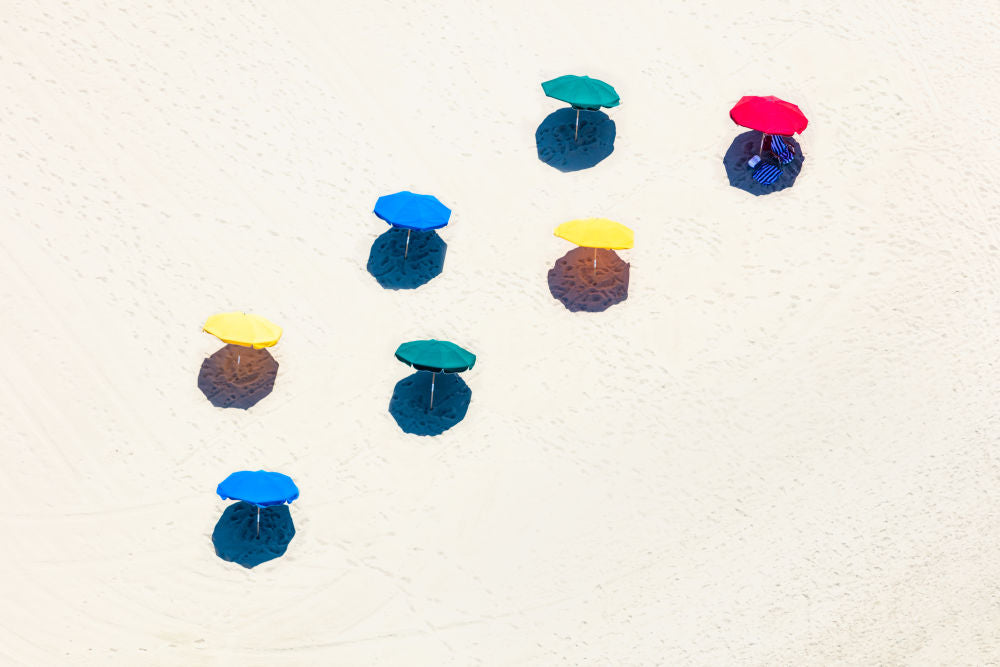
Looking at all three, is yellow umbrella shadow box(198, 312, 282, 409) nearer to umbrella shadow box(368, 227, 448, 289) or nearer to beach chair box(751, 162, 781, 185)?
umbrella shadow box(368, 227, 448, 289)

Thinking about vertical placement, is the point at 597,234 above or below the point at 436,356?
above

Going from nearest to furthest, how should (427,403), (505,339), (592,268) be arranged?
(427,403), (505,339), (592,268)

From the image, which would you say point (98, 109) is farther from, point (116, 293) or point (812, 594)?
point (812, 594)

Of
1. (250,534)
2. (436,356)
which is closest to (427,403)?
(436,356)

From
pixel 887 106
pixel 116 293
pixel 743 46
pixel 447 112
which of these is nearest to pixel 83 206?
pixel 116 293

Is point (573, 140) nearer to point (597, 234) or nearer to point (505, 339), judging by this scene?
point (597, 234)

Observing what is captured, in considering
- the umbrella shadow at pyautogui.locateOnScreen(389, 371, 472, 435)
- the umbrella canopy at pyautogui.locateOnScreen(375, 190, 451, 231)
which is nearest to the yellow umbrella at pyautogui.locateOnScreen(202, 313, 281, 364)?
the umbrella shadow at pyautogui.locateOnScreen(389, 371, 472, 435)
